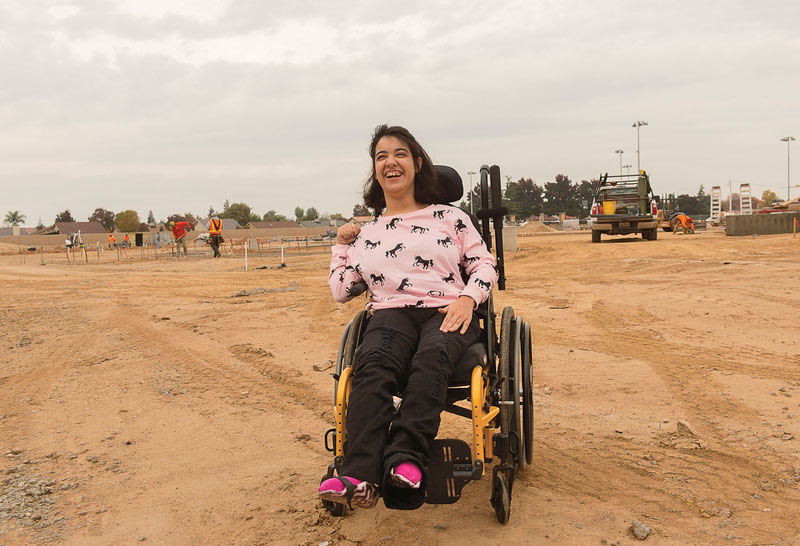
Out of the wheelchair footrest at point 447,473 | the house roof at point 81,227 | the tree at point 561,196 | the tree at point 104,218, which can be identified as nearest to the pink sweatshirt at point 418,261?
the wheelchair footrest at point 447,473

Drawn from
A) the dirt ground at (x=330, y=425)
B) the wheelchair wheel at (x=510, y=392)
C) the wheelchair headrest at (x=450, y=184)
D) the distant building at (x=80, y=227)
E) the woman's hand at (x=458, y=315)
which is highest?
the distant building at (x=80, y=227)

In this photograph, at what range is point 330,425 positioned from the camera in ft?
15.2

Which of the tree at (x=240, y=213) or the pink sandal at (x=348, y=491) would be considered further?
the tree at (x=240, y=213)

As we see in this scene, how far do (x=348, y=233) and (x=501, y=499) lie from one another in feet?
5.19

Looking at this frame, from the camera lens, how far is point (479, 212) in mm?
3705

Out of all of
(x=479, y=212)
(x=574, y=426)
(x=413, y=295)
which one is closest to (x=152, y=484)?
(x=413, y=295)

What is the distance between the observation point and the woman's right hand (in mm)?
3539

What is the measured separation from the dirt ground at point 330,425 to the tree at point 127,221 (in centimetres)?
9897

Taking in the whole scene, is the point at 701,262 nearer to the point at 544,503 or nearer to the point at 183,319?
the point at 183,319

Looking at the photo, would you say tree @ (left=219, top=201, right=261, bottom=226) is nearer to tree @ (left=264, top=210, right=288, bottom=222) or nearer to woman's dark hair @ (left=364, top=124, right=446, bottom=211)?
tree @ (left=264, top=210, right=288, bottom=222)

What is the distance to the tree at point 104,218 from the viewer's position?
366ft

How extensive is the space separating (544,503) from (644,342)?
13.4 feet

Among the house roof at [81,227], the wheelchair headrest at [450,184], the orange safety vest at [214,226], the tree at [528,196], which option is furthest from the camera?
the tree at [528,196]

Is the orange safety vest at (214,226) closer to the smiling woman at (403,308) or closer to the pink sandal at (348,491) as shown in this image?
the smiling woman at (403,308)
